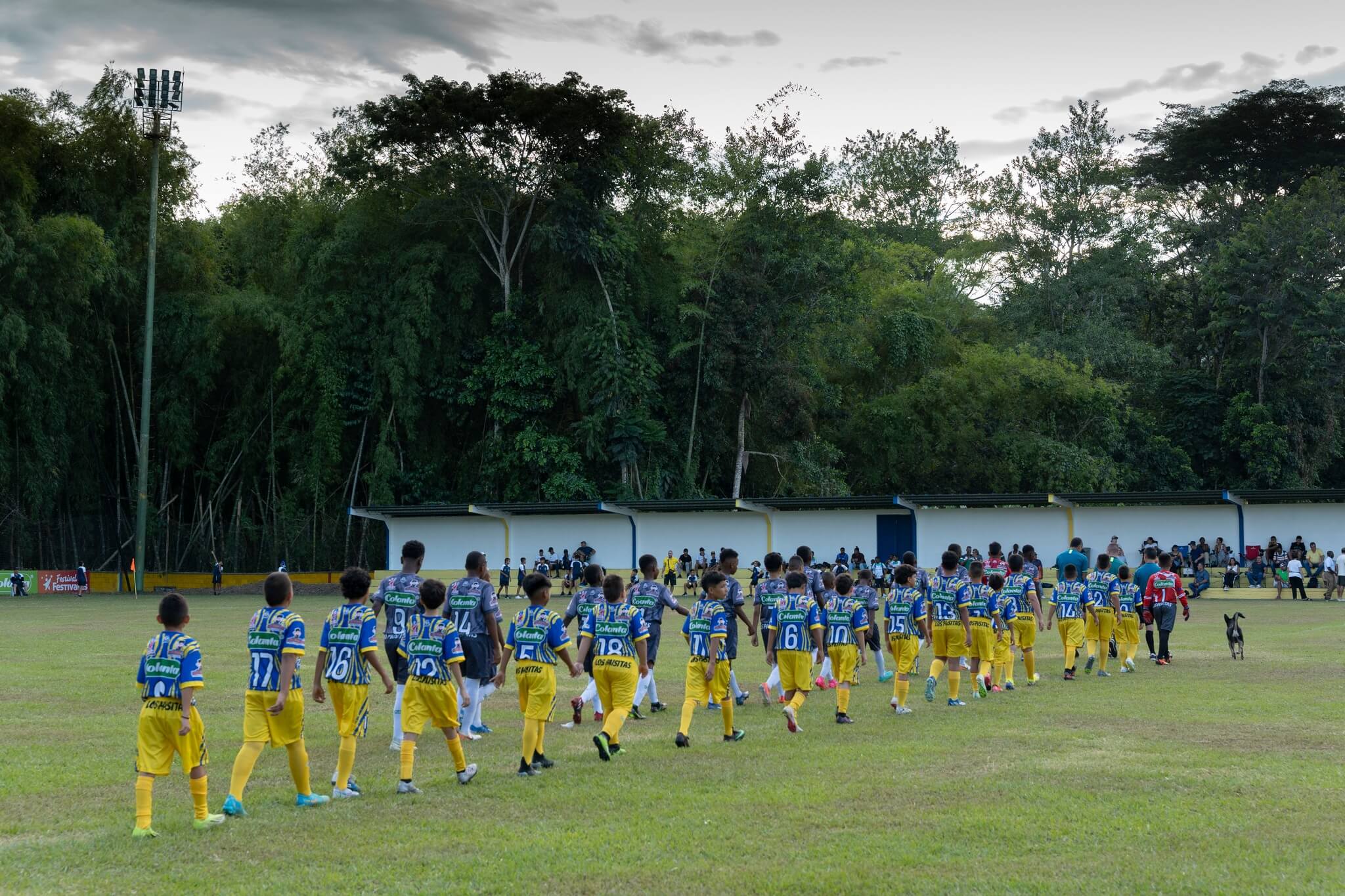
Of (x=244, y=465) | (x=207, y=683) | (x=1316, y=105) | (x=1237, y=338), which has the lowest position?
(x=207, y=683)

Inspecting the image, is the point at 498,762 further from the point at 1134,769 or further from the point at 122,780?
the point at 1134,769

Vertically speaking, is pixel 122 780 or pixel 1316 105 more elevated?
pixel 1316 105

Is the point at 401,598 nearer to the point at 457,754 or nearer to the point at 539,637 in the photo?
the point at 539,637

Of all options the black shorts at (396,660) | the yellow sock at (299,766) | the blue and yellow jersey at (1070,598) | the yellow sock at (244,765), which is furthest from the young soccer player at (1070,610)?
the yellow sock at (244,765)

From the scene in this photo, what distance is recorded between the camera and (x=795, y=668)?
38.8 ft

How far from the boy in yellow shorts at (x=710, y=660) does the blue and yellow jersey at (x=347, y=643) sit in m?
3.18

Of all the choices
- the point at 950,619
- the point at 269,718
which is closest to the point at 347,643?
the point at 269,718

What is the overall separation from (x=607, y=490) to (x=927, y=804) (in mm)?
36909

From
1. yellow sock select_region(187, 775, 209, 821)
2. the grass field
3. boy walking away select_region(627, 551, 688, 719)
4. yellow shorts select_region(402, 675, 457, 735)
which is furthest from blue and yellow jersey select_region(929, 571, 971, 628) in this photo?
yellow sock select_region(187, 775, 209, 821)

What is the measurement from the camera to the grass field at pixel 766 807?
6980 millimetres

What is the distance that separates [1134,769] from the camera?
977 centimetres

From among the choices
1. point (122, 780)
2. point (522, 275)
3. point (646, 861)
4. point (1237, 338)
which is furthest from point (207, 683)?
point (1237, 338)

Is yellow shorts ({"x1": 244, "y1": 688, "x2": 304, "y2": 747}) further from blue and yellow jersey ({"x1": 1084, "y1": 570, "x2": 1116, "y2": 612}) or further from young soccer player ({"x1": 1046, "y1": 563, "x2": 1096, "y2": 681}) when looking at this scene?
blue and yellow jersey ({"x1": 1084, "y1": 570, "x2": 1116, "y2": 612})

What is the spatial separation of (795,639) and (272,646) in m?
5.07
